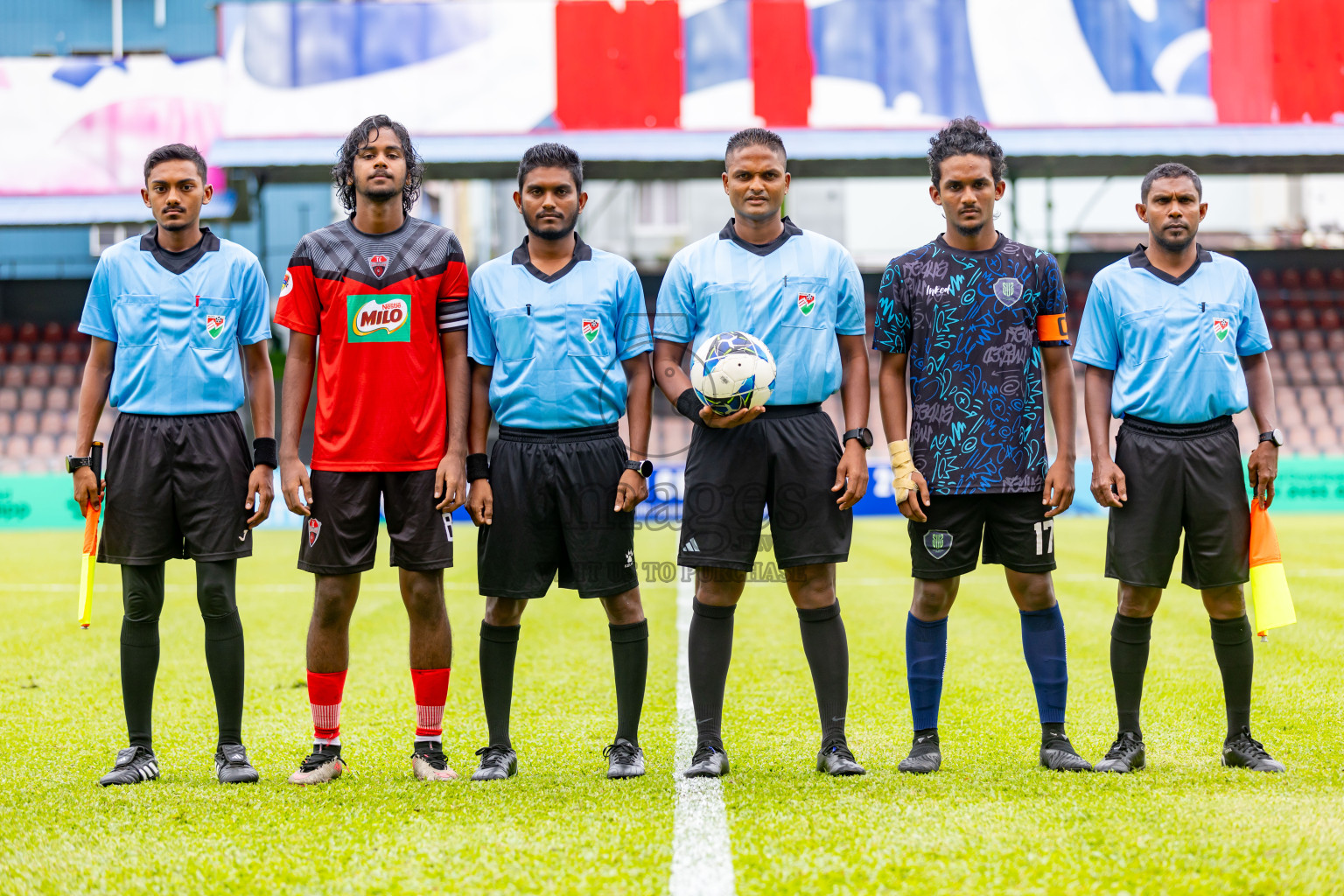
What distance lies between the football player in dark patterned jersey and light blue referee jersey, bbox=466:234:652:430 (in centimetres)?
89

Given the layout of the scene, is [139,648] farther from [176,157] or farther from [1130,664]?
[1130,664]

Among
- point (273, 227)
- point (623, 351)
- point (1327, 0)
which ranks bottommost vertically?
point (623, 351)

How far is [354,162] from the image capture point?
4270 millimetres

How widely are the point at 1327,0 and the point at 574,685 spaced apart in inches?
784

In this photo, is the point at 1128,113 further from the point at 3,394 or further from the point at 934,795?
the point at 3,394

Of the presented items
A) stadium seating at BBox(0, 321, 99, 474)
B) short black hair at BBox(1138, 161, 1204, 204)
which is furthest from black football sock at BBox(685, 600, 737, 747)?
stadium seating at BBox(0, 321, 99, 474)

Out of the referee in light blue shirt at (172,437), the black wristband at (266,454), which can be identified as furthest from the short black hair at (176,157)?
the black wristband at (266,454)

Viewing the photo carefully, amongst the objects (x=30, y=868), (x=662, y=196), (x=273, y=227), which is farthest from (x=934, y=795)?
(x=662, y=196)

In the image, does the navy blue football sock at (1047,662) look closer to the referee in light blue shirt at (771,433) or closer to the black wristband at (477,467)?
the referee in light blue shirt at (771,433)

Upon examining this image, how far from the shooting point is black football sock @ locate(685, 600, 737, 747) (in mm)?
4191

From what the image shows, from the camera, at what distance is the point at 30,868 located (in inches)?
124

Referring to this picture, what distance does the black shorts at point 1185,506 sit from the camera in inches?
164

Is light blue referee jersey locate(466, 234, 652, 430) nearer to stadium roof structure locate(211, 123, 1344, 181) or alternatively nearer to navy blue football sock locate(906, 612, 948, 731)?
navy blue football sock locate(906, 612, 948, 731)

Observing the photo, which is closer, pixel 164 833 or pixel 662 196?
pixel 164 833
